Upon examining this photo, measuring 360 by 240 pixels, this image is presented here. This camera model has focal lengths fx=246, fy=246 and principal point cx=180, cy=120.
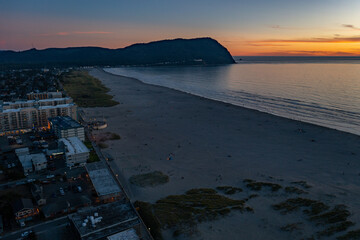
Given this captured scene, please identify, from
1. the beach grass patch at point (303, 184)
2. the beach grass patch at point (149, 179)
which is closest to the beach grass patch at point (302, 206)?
the beach grass patch at point (303, 184)

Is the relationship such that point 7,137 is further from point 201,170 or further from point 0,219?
point 201,170

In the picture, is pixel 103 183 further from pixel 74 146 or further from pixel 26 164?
pixel 26 164

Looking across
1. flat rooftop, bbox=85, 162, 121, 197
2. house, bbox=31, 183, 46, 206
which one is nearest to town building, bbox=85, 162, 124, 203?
flat rooftop, bbox=85, 162, 121, 197

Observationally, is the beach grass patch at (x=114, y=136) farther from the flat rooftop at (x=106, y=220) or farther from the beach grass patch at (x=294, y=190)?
the beach grass patch at (x=294, y=190)

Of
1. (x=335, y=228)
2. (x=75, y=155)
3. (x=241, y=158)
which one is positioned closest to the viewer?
(x=335, y=228)

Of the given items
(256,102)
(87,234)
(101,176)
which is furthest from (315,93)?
(87,234)

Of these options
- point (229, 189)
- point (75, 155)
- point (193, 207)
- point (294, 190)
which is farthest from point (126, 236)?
point (294, 190)
